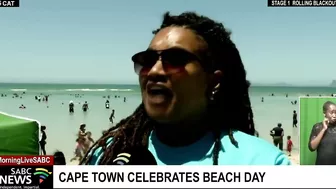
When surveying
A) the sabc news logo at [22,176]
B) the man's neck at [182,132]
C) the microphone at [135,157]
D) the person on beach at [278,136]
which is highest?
the man's neck at [182,132]

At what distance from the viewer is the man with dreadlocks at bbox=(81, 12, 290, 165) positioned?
107 inches

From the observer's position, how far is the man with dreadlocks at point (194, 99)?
8.96ft

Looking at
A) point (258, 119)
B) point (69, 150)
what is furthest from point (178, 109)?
point (69, 150)

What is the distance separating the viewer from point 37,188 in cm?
342

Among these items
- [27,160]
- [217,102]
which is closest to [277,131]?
[217,102]

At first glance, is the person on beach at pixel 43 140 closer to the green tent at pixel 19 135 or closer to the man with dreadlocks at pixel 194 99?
the green tent at pixel 19 135

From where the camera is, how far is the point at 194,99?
2766 mm

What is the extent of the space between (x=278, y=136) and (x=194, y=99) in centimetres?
84

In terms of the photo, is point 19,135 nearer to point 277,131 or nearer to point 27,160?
point 27,160

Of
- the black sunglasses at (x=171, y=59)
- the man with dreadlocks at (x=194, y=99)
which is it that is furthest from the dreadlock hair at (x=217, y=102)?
the black sunglasses at (x=171, y=59)

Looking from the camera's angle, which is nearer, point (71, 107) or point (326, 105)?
point (326, 105)

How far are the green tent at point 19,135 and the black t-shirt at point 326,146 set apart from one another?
6.84 feet

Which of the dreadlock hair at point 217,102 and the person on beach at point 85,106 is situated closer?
the dreadlock hair at point 217,102

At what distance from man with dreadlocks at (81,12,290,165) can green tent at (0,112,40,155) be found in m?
0.93
